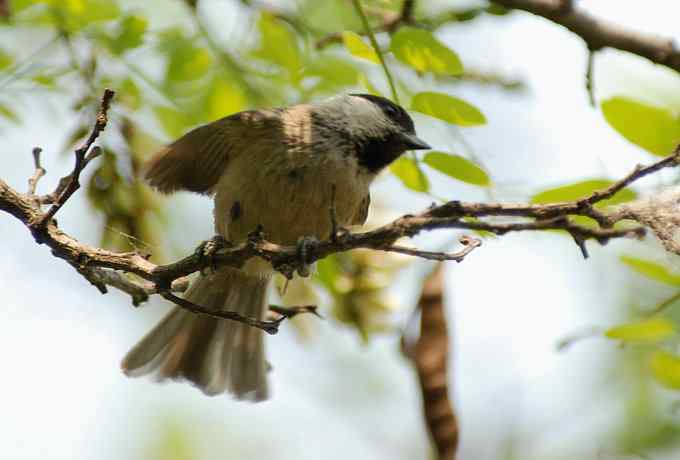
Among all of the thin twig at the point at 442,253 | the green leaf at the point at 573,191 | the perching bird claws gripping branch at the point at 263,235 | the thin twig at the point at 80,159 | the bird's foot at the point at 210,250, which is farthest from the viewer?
the green leaf at the point at 573,191

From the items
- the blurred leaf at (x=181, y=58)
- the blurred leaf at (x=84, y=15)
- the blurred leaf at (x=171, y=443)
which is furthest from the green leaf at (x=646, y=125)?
the blurred leaf at (x=171, y=443)

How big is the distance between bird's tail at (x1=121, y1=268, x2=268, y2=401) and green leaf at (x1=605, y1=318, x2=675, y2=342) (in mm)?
1839

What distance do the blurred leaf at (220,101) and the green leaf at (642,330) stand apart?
205 centimetres

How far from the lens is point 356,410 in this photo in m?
8.24

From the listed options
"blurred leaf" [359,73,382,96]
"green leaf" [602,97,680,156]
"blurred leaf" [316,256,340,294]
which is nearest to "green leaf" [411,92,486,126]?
"blurred leaf" [359,73,382,96]

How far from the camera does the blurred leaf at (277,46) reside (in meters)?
3.93

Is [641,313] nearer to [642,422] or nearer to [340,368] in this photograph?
[642,422]

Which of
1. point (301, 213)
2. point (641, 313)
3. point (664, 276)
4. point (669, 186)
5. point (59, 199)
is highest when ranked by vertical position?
point (59, 199)

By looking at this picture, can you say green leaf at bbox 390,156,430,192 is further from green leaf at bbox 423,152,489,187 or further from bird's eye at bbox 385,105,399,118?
bird's eye at bbox 385,105,399,118

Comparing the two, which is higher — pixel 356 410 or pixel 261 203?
pixel 261 203

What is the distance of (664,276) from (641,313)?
0.74ft

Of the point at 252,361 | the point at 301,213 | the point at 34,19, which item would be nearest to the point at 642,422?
the point at 252,361

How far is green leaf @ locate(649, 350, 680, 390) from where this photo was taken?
302 centimetres

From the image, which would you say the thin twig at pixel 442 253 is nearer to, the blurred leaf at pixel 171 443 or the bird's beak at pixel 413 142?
the bird's beak at pixel 413 142
